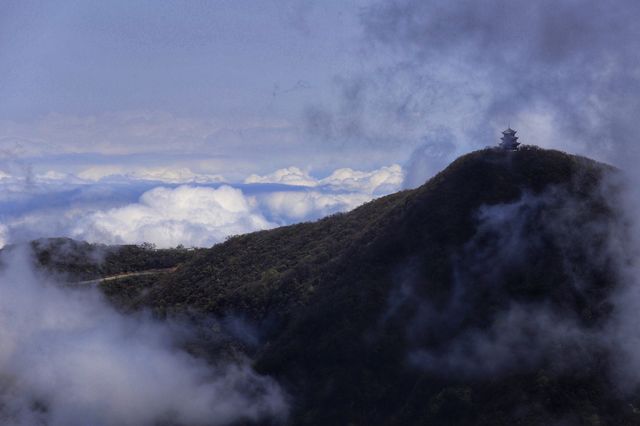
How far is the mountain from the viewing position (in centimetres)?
5762

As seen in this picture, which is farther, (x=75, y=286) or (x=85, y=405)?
(x=75, y=286)

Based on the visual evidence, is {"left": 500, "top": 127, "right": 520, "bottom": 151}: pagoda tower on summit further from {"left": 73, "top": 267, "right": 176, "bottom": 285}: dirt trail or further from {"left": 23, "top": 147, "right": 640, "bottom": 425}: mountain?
{"left": 73, "top": 267, "right": 176, "bottom": 285}: dirt trail

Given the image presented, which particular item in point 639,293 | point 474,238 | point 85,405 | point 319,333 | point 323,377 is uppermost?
point 474,238

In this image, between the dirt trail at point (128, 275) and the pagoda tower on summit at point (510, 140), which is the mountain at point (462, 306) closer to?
the pagoda tower on summit at point (510, 140)

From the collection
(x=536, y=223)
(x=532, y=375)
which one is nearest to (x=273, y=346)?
(x=532, y=375)

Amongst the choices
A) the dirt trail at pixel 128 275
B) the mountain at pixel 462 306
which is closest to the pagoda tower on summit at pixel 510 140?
the mountain at pixel 462 306

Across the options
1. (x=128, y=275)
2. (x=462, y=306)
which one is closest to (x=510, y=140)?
(x=462, y=306)

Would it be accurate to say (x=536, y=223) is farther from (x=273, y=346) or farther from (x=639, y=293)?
(x=273, y=346)

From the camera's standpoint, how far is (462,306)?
222 feet

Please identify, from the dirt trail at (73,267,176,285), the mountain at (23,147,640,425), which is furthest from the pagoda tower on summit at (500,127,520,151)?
the dirt trail at (73,267,176,285)

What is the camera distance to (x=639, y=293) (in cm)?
6438

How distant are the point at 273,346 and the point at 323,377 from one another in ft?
30.1

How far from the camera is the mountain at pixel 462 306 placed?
57.6 m

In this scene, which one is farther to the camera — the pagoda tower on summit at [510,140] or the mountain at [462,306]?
the pagoda tower on summit at [510,140]
